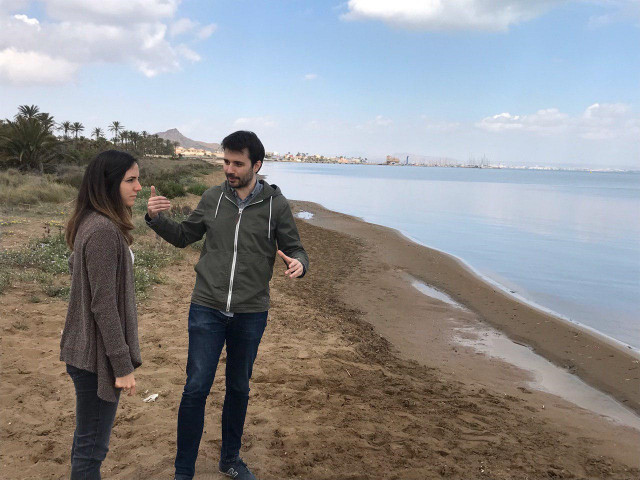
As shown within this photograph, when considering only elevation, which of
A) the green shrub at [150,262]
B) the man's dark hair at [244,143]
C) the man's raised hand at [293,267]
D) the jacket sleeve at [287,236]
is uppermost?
the man's dark hair at [244,143]

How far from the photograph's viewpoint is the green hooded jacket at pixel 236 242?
8.76 ft

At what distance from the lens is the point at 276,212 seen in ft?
9.20

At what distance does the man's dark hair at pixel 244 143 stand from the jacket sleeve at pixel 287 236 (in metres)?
0.31

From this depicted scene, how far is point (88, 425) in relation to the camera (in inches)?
80.0

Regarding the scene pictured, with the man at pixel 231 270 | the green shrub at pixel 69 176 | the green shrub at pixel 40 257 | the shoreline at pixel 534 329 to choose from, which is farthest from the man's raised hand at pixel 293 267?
the green shrub at pixel 69 176

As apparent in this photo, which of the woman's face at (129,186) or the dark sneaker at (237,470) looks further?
the dark sneaker at (237,470)

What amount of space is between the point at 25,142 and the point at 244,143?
19676 mm

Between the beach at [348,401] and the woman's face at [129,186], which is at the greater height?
the woman's face at [129,186]

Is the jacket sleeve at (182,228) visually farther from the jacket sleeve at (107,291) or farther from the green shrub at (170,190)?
the green shrub at (170,190)

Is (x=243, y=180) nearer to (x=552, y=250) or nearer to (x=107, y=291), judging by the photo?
(x=107, y=291)

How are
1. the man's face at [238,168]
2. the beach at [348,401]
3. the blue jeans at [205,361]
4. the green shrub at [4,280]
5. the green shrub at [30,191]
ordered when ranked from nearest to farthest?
the blue jeans at [205,361] → the man's face at [238,168] → the beach at [348,401] → the green shrub at [4,280] → the green shrub at [30,191]

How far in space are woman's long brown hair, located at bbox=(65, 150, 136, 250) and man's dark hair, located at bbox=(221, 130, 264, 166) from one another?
2.41 ft

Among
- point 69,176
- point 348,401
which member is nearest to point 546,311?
point 348,401

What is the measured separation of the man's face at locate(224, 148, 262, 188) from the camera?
9.00 ft
